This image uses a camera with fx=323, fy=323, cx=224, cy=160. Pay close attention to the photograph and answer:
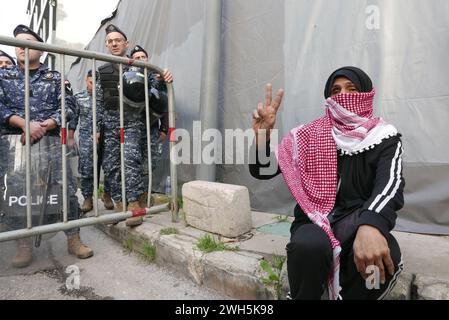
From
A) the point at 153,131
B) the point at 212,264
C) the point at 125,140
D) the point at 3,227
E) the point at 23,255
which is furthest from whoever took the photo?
the point at 153,131

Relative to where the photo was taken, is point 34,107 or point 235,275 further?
point 34,107

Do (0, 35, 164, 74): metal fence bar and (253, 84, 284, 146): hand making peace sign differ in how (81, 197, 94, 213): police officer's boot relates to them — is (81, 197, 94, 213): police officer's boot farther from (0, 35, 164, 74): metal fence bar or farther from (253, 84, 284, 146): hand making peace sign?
(253, 84, 284, 146): hand making peace sign

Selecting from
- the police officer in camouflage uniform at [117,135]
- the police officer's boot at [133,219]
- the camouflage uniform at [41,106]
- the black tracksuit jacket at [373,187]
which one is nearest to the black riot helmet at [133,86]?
the police officer in camouflage uniform at [117,135]

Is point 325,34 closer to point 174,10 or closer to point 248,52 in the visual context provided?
point 248,52

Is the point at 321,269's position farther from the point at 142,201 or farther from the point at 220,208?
the point at 142,201

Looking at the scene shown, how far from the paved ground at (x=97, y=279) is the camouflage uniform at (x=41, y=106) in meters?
0.27

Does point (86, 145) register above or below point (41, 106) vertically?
below

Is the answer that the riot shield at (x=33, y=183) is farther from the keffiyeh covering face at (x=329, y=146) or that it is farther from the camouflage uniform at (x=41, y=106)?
the keffiyeh covering face at (x=329, y=146)

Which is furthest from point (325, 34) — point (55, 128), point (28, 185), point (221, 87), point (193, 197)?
point (28, 185)

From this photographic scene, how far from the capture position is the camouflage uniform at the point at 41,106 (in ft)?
6.96

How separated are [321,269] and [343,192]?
402 millimetres

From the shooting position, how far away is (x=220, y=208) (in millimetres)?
2191

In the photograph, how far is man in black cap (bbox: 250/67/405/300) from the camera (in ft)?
4.11

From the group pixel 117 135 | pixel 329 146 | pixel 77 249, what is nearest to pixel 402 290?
pixel 329 146
